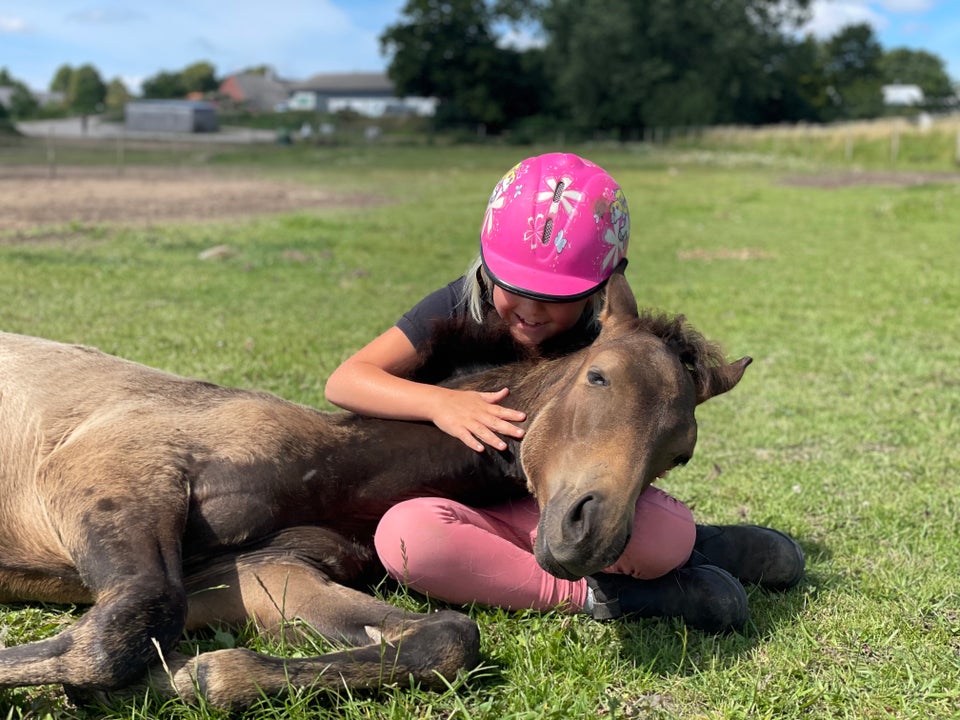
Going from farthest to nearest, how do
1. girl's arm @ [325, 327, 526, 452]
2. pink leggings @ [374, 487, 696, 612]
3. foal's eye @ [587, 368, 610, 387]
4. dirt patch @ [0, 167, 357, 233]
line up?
dirt patch @ [0, 167, 357, 233] → girl's arm @ [325, 327, 526, 452] → pink leggings @ [374, 487, 696, 612] → foal's eye @ [587, 368, 610, 387]

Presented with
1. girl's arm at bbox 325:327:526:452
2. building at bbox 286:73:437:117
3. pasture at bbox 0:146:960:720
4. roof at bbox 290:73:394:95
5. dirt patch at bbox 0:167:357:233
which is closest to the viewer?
pasture at bbox 0:146:960:720

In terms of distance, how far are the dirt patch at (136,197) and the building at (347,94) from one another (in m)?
85.4

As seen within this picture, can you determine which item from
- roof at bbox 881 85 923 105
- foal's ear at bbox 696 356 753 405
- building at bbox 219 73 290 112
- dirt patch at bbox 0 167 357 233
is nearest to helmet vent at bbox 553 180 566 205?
foal's ear at bbox 696 356 753 405

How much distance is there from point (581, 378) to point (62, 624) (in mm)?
2063

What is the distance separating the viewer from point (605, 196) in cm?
360

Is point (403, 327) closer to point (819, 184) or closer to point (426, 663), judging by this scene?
point (426, 663)

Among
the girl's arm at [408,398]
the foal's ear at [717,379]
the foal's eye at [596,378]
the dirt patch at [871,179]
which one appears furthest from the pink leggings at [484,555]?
the dirt patch at [871,179]

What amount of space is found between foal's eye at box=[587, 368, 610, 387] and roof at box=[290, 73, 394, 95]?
13677 cm

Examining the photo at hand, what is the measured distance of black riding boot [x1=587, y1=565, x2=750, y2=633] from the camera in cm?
329

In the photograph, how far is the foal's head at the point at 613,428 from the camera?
2672 millimetres

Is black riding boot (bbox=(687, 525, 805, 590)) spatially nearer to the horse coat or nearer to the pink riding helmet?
the horse coat

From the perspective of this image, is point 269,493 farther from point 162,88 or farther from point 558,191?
point 162,88

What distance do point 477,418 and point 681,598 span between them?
99 cm

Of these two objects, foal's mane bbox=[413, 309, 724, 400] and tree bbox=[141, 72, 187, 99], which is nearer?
foal's mane bbox=[413, 309, 724, 400]
